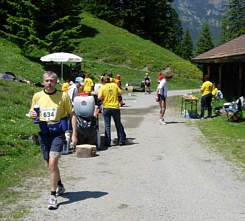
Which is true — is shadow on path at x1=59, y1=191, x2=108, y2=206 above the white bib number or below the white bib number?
below

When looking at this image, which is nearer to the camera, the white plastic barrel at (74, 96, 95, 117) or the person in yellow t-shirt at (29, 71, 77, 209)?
the person in yellow t-shirt at (29, 71, 77, 209)

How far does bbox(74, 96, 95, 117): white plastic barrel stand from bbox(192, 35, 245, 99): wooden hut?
9.22 metres

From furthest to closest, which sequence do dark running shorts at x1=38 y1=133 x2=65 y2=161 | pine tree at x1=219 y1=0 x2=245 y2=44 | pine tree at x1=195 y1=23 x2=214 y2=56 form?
1. pine tree at x1=195 y1=23 x2=214 y2=56
2. pine tree at x1=219 y1=0 x2=245 y2=44
3. dark running shorts at x1=38 y1=133 x2=65 y2=161

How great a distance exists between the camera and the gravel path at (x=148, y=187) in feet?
19.0

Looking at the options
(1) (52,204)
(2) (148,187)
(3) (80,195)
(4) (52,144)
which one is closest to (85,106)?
(2) (148,187)

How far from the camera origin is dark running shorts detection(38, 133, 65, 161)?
6.12 meters

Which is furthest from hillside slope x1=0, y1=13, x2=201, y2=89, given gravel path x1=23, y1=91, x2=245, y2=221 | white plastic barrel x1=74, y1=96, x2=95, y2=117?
gravel path x1=23, y1=91, x2=245, y2=221

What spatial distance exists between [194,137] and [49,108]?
7225 mm

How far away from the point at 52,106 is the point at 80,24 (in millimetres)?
51902

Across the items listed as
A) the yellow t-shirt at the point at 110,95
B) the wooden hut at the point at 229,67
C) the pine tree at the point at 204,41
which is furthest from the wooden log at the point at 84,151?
the pine tree at the point at 204,41

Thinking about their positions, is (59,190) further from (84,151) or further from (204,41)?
(204,41)

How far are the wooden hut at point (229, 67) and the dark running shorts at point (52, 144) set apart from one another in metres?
12.9

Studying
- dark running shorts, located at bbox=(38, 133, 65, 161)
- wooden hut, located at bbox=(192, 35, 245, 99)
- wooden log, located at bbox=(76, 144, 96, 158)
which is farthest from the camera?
wooden hut, located at bbox=(192, 35, 245, 99)

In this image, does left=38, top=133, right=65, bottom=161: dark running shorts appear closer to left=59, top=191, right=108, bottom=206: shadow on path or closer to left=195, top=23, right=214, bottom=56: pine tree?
left=59, top=191, right=108, bottom=206: shadow on path
